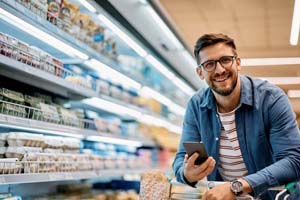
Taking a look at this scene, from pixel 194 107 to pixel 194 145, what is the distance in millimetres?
592

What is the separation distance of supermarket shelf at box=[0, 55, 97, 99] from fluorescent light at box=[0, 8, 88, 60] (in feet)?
0.78

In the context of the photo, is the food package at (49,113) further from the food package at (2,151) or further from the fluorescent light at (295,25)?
the fluorescent light at (295,25)

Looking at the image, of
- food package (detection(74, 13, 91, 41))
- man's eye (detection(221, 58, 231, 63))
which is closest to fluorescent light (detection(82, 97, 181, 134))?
food package (detection(74, 13, 91, 41))

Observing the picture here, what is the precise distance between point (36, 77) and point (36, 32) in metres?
0.35

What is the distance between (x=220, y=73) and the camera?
5.95 ft

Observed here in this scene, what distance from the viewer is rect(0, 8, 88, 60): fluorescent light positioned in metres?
2.25

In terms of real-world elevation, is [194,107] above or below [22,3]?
below

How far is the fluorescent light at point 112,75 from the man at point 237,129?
1587mm

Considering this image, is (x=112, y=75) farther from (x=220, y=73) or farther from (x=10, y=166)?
(x=220, y=73)

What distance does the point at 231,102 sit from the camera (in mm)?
1968

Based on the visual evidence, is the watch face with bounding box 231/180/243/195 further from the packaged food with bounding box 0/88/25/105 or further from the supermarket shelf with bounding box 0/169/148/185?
the packaged food with bounding box 0/88/25/105

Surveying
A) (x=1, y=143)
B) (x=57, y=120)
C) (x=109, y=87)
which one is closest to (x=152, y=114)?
(x=109, y=87)

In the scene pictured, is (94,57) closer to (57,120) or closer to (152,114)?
(57,120)

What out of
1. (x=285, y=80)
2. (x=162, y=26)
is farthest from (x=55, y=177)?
(x=285, y=80)
